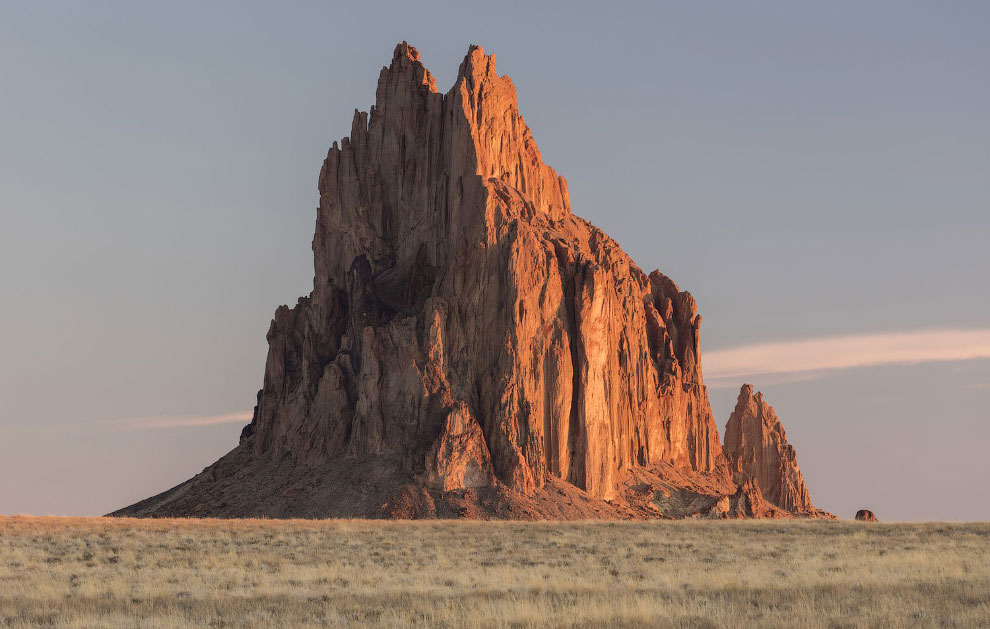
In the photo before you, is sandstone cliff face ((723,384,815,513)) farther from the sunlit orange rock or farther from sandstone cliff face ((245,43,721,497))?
sandstone cliff face ((245,43,721,497))

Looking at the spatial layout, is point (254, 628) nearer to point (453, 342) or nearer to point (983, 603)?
point (983, 603)

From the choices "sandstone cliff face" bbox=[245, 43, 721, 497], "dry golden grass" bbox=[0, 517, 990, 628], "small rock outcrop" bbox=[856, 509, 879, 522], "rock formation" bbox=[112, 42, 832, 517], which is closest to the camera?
"dry golden grass" bbox=[0, 517, 990, 628]

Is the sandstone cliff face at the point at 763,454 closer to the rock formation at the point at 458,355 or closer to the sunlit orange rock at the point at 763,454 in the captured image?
the sunlit orange rock at the point at 763,454

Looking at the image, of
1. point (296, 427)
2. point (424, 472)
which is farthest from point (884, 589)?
point (296, 427)

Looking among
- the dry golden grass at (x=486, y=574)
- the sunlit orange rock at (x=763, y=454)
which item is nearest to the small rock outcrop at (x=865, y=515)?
the sunlit orange rock at (x=763, y=454)

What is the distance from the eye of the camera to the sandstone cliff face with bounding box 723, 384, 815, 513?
384 feet

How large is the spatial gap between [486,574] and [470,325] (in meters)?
44.9

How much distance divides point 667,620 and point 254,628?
10932mm

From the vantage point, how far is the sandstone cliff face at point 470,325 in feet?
283

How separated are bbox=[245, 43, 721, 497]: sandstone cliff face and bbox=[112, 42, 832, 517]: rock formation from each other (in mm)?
160

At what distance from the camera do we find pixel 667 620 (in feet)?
104

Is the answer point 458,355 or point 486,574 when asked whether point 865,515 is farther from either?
point 486,574

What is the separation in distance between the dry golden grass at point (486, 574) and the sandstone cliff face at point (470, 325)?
1384 cm

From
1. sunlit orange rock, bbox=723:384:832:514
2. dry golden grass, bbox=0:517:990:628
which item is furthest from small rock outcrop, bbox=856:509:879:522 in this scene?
dry golden grass, bbox=0:517:990:628
